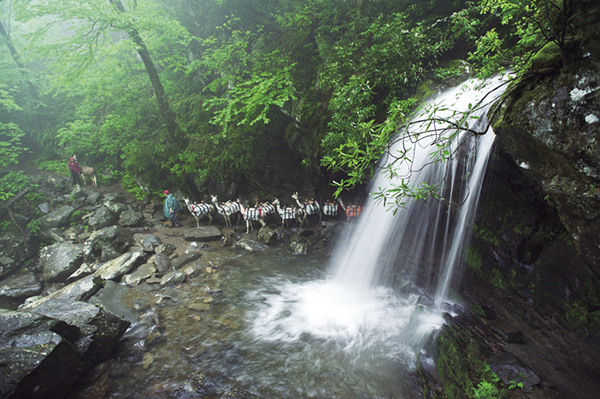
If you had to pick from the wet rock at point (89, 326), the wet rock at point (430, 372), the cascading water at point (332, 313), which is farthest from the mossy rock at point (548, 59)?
the wet rock at point (89, 326)

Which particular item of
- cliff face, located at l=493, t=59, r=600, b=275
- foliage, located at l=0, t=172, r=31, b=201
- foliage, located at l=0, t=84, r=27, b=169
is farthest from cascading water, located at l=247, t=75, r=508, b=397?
foliage, located at l=0, t=84, r=27, b=169

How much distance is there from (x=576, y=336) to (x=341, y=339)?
4.33 m

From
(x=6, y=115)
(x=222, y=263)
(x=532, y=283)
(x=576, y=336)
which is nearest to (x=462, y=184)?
(x=532, y=283)

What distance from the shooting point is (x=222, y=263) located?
9.58m

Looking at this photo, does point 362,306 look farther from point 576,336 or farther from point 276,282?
point 576,336

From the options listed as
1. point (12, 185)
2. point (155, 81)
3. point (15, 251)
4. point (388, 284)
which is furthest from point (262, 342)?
point (12, 185)

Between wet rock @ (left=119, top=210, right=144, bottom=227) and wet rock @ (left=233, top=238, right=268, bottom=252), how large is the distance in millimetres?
5857

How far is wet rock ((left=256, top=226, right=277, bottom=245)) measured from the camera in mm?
11359

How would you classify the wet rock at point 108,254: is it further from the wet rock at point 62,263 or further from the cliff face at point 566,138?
the cliff face at point 566,138

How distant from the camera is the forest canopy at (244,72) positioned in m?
7.34

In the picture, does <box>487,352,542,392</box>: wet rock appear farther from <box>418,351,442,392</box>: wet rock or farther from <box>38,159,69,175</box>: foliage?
<box>38,159,69,175</box>: foliage

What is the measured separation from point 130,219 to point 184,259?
18.5 ft

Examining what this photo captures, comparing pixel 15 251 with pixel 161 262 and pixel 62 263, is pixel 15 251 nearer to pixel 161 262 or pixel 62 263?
pixel 62 263

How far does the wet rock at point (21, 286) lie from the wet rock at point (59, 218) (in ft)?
11.5
